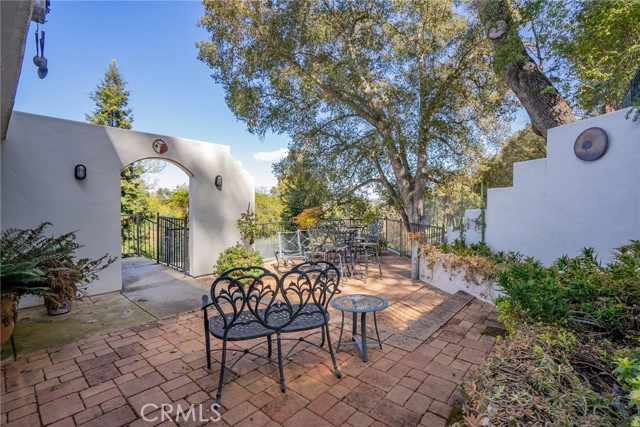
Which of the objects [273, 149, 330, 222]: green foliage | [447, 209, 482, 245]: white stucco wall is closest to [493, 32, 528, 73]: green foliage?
[447, 209, 482, 245]: white stucco wall

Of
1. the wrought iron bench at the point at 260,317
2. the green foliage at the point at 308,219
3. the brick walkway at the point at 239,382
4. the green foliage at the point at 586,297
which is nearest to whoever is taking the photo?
the green foliage at the point at 586,297

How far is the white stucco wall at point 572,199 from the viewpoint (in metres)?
3.21

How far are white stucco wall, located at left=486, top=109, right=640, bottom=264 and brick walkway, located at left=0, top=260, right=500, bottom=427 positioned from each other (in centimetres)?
176

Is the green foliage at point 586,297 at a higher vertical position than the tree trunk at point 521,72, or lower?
lower

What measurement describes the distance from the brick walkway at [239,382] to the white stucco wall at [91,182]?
198cm

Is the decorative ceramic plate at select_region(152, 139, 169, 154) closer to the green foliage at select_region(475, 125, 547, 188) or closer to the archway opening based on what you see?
the archway opening

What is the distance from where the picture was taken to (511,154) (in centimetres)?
1046

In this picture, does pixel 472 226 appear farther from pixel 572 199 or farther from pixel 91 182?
pixel 91 182

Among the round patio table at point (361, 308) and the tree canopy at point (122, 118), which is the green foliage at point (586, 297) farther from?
the tree canopy at point (122, 118)

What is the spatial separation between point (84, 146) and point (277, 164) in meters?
5.32

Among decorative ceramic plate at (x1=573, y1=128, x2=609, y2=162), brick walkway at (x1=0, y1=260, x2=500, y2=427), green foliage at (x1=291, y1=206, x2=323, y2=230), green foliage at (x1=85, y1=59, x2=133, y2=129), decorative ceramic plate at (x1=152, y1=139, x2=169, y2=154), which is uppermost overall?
green foliage at (x1=85, y1=59, x2=133, y2=129)

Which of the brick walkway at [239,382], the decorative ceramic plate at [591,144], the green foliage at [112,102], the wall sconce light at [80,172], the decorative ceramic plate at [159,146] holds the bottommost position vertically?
the brick walkway at [239,382]

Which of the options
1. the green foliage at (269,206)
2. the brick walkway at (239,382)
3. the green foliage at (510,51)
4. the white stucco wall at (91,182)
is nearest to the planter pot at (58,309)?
the white stucco wall at (91,182)

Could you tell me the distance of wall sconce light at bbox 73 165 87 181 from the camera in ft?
13.6
